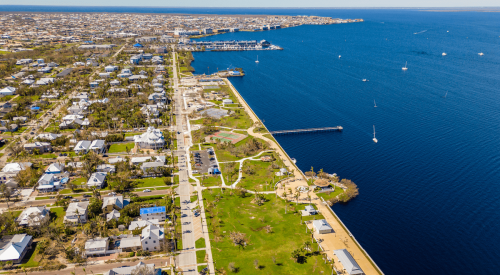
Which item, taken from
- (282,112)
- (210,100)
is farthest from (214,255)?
(210,100)

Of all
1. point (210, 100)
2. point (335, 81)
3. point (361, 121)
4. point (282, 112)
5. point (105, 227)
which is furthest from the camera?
point (335, 81)

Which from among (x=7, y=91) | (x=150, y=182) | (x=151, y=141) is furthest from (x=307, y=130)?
(x=7, y=91)

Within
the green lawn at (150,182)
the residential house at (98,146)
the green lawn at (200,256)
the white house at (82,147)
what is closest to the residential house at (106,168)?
the green lawn at (150,182)

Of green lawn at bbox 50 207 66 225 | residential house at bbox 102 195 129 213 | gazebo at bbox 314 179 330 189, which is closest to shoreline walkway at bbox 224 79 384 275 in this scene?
gazebo at bbox 314 179 330 189

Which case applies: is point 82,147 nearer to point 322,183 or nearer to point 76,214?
point 76,214

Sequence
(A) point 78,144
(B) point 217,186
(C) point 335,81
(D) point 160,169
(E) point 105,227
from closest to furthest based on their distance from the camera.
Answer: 1. (E) point 105,227
2. (B) point 217,186
3. (D) point 160,169
4. (A) point 78,144
5. (C) point 335,81

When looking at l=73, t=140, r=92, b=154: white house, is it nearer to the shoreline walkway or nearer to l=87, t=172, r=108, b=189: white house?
l=87, t=172, r=108, b=189: white house

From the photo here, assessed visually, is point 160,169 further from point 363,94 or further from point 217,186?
point 363,94

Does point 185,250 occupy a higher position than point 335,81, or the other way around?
point 335,81

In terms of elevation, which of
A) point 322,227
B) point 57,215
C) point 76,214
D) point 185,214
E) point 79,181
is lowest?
point 57,215
